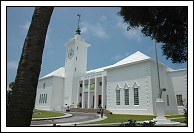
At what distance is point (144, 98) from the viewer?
28.4 metres

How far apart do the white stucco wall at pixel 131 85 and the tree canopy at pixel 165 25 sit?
17051mm

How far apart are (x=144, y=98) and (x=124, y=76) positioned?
17.5 feet

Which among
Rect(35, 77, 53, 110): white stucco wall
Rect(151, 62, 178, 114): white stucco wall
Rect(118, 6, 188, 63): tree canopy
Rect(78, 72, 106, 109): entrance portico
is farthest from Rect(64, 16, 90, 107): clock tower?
Rect(118, 6, 188, 63): tree canopy

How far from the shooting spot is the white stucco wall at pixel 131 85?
28156mm

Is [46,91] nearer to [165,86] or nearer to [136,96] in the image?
[136,96]

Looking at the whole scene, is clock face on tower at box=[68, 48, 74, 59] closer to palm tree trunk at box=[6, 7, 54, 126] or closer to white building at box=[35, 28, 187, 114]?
white building at box=[35, 28, 187, 114]

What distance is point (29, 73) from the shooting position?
4.56 m

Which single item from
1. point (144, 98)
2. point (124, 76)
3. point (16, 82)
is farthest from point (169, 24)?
point (124, 76)

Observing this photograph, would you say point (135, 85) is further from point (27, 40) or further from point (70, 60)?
point (27, 40)

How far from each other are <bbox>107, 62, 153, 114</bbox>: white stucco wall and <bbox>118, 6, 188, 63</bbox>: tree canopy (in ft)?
55.9

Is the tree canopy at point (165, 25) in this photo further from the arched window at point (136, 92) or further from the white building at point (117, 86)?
the arched window at point (136, 92)

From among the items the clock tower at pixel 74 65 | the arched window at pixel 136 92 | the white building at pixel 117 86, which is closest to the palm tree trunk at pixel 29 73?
the white building at pixel 117 86

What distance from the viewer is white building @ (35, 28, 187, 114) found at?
28.8 meters

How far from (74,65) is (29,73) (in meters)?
40.2
